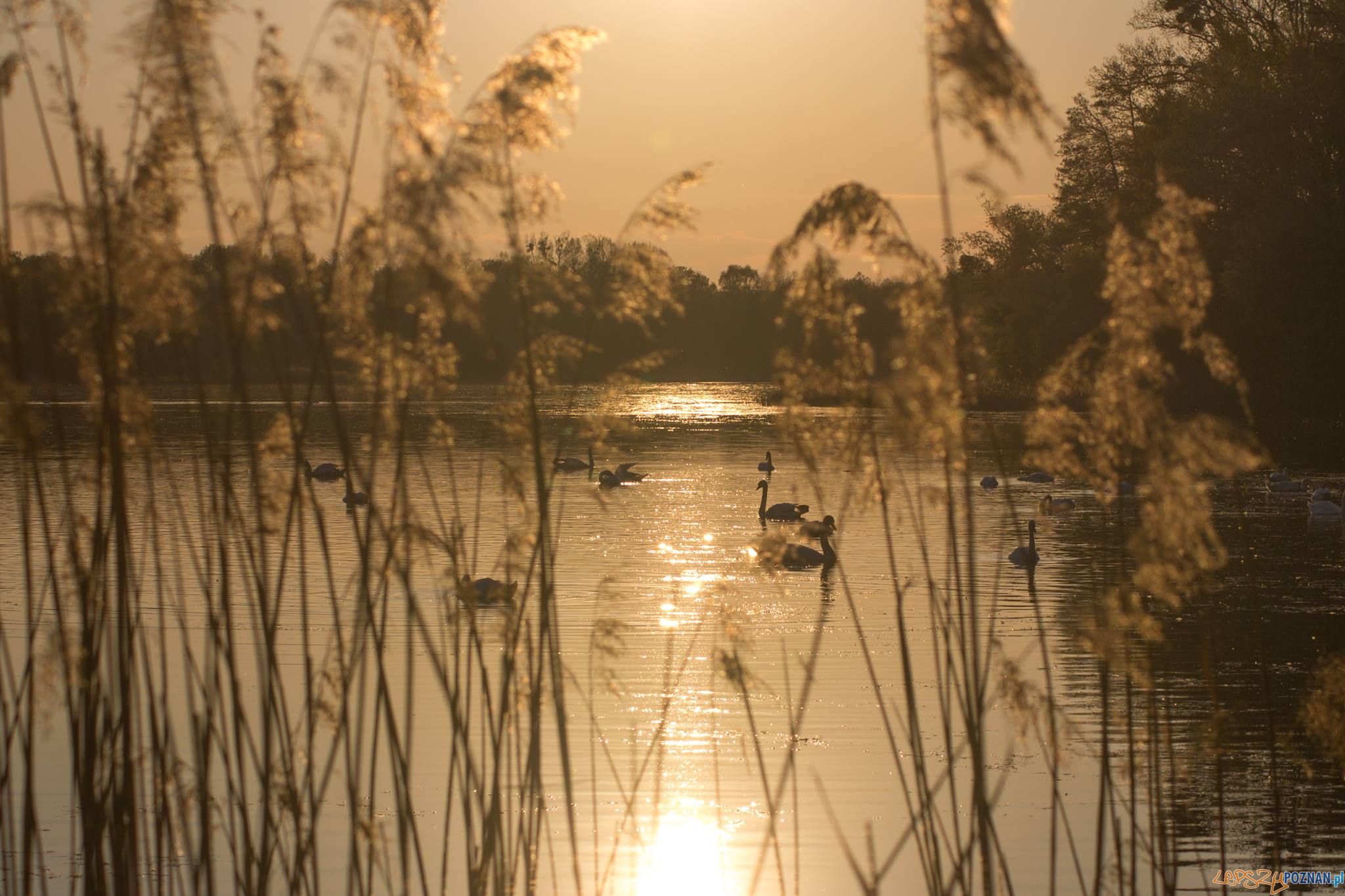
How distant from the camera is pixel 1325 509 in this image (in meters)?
20.0

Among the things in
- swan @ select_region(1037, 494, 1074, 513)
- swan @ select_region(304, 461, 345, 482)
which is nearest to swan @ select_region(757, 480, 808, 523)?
swan @ select_region(1037, 494, 1074, 513)

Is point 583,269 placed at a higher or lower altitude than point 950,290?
higher

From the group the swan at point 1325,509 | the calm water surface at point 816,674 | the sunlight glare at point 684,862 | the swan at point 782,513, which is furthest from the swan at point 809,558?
the sunlight glare at point 684,862

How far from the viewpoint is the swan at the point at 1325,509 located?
20.0 m

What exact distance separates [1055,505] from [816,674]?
13399 mm

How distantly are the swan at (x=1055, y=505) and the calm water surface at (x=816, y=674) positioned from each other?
703 millimetres

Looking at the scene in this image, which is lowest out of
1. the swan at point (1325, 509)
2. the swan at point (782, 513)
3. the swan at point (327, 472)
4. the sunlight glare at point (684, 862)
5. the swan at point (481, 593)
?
the swan at point (1325, 509)

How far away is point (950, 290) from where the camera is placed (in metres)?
2.94

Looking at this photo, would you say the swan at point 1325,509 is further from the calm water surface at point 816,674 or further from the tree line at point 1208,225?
the tree line at point 1208,225

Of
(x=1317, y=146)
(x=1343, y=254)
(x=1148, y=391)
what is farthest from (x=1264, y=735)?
(x=1317, y=146)

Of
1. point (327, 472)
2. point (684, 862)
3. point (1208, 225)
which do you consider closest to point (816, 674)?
point (684, 862)

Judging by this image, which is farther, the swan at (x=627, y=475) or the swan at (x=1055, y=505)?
the swan at (x=627, y=475)

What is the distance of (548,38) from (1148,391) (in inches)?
61.6

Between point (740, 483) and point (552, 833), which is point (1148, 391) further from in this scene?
point (740, 483)
